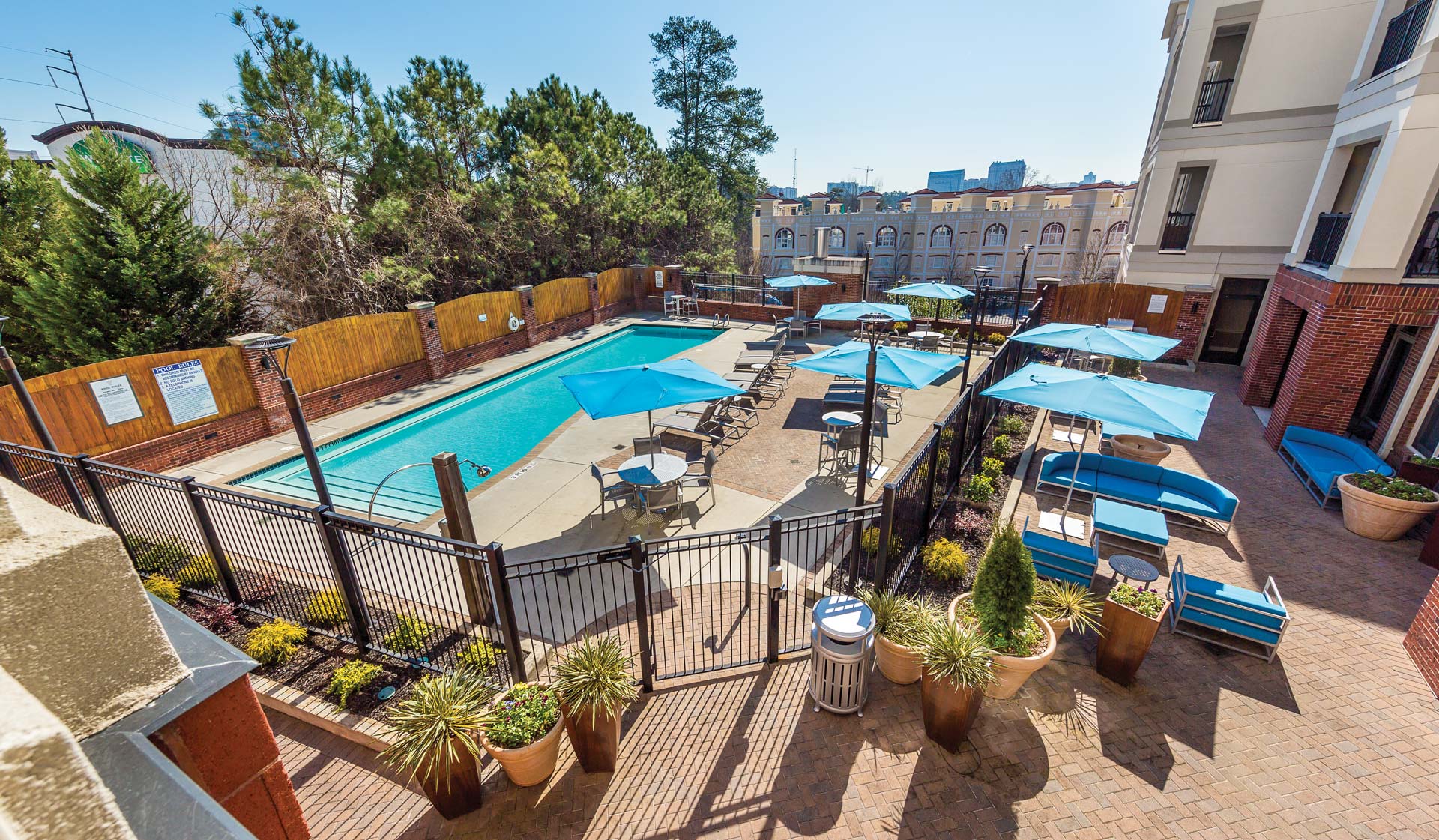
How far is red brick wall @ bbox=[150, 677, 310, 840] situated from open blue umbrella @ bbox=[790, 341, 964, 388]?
25.4ft

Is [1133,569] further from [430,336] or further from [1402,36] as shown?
[430,336]

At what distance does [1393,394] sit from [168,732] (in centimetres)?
1515

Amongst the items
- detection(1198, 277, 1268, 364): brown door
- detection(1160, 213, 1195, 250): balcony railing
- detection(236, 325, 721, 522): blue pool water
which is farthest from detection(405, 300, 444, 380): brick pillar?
detection(1198, 277, 1268, 364): brown door

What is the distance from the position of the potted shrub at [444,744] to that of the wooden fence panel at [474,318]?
566 inches

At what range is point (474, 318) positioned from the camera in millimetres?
17812

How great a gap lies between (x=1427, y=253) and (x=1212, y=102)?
29.7 feet

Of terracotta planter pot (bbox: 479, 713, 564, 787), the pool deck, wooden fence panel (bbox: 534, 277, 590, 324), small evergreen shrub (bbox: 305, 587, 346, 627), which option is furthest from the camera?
wooden fence panel (bbox: 534, 277, 590, 324)

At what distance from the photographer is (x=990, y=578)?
4.84m

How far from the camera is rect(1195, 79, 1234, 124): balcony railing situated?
15.0m

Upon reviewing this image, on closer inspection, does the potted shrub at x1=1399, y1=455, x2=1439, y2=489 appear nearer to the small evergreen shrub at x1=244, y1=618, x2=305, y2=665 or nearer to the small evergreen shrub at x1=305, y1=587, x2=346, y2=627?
the small evergreen shrub at x1=305, y1=587, x2=346, y2=627

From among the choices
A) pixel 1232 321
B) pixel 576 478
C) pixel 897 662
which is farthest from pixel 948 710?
pixel 1232 321

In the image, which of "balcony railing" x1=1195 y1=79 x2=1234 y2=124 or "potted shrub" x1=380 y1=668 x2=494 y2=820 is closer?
"potted shrub" x1=380 y1=668 x2=494 y2=820

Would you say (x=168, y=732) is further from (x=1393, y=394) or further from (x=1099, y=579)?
(x=1393, y=394)

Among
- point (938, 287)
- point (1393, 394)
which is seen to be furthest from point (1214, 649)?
point (938, 287)
